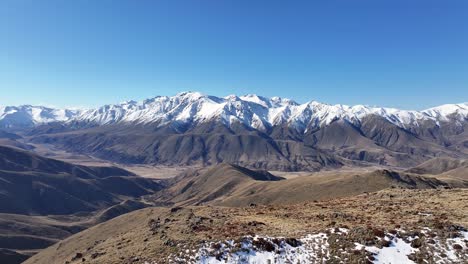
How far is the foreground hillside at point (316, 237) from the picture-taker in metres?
29.9

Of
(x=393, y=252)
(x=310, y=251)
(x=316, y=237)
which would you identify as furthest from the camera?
(x=316, y=237)

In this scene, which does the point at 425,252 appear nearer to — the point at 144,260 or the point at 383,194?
the point at 144,260

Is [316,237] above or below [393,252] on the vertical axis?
above

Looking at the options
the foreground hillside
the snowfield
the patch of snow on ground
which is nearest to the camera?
the patch of snow on ground

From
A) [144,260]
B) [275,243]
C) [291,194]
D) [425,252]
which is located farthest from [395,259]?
[291,194]

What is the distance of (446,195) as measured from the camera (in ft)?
169

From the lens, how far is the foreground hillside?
98.0ft

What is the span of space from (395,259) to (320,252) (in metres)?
5.92

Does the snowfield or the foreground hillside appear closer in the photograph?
the snowfield

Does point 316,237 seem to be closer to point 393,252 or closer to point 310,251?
point 310,251

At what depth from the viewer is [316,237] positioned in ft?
107

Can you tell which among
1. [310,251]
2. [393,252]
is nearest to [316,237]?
[310,251]

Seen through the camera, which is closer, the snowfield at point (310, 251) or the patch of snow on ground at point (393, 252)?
the patch of snow on ground at point (393, 252)

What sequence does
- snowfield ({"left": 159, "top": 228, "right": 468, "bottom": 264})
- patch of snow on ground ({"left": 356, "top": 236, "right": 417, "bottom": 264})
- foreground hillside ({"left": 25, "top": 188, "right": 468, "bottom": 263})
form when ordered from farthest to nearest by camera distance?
foreground hillside ({"left": 25, "top": 188, "right": 468, "bottom": 263})
snowfield ({"left": 159, "top": 228, "right": 468, "bottom": 264})
patch of snow on ground ({"left": 356, "top": 236, "right": 417, "bottom": 264})
